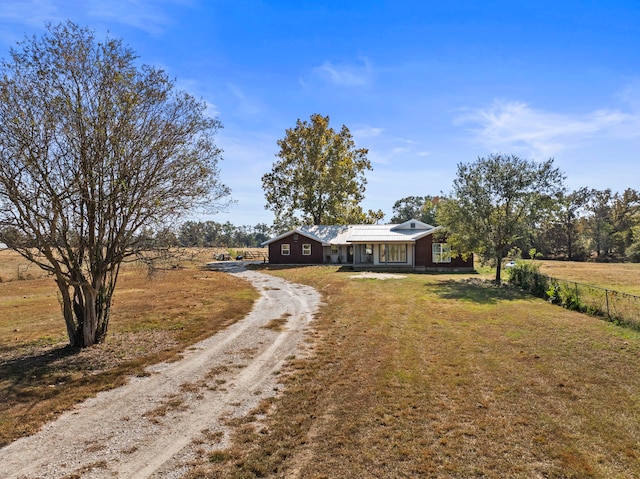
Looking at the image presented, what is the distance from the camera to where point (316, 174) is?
1951 inches

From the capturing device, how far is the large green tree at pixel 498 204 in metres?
23.6

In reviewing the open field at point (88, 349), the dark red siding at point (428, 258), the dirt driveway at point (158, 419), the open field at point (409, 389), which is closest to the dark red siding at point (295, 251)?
the dark red siding at point (428, 258)

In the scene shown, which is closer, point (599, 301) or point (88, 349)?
point (88, 349)

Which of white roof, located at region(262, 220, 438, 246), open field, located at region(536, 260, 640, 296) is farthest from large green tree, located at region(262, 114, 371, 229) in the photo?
open field, located at region(536, 260, 640, 296)

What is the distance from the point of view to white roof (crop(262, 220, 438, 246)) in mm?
34688

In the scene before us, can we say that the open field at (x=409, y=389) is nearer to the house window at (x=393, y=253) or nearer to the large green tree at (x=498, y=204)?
the large green tree at (x=498, y=204)

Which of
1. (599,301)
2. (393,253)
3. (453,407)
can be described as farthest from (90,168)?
(393,253)

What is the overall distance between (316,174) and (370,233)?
15.3 meters

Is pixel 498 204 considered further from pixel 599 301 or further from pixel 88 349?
pixel 88 349

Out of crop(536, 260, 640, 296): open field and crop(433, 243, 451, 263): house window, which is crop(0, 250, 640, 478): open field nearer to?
crop(536, 260, 640, 296): open field

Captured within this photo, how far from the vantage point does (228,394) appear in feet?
24.6

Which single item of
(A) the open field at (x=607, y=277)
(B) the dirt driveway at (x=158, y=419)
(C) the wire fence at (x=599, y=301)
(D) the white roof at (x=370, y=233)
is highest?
(D) the white roof at (x=370, y=233)

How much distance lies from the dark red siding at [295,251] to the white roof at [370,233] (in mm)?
580

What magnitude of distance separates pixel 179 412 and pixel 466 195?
23068mm
